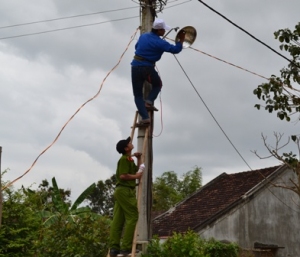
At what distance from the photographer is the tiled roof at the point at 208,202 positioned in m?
23.2

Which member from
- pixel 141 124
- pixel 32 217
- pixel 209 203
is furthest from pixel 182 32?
pixel 209 203

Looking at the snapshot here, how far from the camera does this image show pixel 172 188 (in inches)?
1561

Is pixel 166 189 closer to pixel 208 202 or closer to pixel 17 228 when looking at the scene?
pixel 208 202

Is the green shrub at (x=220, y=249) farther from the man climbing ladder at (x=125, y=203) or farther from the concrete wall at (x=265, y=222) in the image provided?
the man climbing ladder at (x=125, y=203)

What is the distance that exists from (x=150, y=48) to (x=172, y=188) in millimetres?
31749

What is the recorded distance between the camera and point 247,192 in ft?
77.0

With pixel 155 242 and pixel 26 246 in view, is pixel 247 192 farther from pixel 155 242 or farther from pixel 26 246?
pixel 155 242

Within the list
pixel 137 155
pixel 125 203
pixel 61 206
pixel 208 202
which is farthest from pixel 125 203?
pixel 208 202

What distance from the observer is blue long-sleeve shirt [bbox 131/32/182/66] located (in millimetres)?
8202

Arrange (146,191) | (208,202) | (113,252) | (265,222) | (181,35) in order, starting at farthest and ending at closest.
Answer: (208,202) < (265,222) < (146,191) < (181,35) < (113,252)

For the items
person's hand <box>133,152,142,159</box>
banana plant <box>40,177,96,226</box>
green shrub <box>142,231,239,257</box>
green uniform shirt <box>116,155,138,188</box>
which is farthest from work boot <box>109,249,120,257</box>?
banana plant <box>40,177,96,226</box>

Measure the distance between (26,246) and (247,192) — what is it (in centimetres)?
1389

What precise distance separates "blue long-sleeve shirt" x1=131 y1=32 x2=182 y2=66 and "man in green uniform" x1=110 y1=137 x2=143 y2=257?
4.00ft

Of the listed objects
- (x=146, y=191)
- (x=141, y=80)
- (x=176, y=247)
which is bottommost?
(x=176, y=247)
